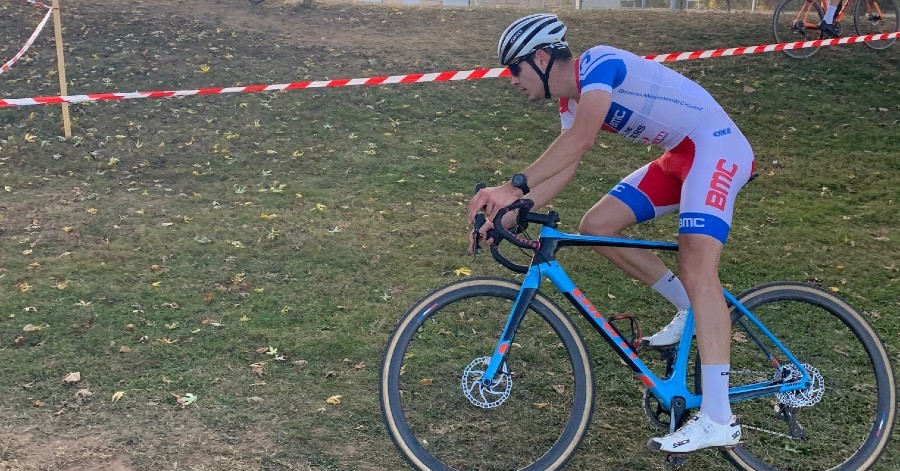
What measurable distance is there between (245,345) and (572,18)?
11.1m

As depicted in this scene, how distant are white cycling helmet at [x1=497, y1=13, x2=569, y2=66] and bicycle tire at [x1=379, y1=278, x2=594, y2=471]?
3.29ft

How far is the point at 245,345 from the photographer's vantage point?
4750 mm

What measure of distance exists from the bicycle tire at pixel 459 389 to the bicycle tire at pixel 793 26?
916 cm

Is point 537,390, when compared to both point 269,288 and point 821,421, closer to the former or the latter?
point 821,421

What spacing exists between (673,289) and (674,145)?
2.38ft

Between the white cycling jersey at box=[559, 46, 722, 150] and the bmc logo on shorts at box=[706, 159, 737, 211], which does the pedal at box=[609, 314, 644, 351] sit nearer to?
the bmc logo on shorts at box=[706, 159, 737, 211]

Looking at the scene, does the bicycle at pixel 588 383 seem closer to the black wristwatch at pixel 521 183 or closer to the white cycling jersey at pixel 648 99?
the black wristwatch at pixel 521 183

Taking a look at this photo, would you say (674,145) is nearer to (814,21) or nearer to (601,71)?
(601,71)

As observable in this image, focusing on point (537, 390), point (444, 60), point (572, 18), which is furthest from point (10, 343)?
point (572, 18)

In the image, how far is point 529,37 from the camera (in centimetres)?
328

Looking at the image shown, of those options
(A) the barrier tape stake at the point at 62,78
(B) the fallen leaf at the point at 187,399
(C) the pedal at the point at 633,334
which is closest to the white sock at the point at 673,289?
(C) the pedal at the point at 633,334

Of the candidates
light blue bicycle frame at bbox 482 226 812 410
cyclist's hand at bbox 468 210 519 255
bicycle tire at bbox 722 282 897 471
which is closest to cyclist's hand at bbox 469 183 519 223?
cyclist's hand at bbox 468 210 519 255

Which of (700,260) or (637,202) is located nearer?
(700,260)

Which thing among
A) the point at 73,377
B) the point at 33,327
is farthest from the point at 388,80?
the point at 73,377
